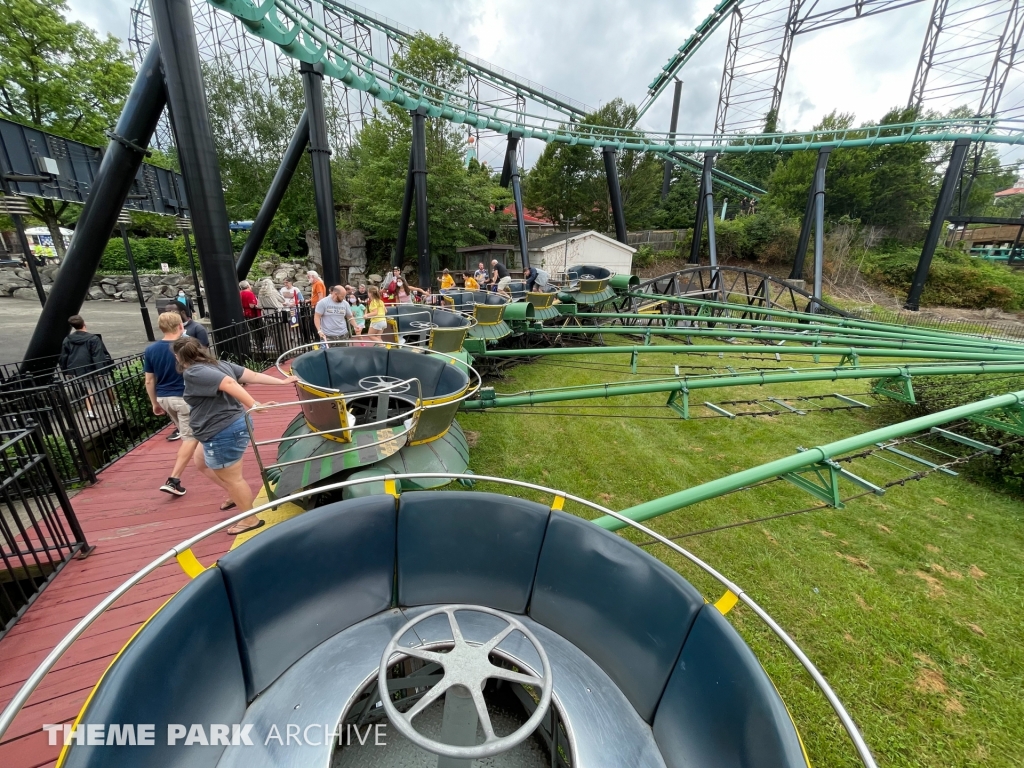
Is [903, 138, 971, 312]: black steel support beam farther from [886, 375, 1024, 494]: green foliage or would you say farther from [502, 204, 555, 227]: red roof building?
[502, 204, 555, 227]: red roof building

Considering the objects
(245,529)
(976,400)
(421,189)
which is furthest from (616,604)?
(421,189)

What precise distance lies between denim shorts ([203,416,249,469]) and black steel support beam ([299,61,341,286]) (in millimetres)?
8883

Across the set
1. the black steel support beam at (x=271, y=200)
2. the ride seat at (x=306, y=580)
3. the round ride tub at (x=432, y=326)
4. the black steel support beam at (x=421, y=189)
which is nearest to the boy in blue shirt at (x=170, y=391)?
the ride seat at (x=306, y=580)

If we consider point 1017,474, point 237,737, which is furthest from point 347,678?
point 1017,474

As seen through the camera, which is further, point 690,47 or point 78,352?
point 690,47

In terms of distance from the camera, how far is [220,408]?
141 inches

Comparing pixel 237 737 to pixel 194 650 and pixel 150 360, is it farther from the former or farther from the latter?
pixel 150 360

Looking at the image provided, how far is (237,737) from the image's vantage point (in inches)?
76.7

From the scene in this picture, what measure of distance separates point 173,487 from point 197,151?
7.01 meters

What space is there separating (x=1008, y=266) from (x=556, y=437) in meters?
44.4

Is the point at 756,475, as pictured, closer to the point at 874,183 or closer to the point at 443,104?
the point at 443,104

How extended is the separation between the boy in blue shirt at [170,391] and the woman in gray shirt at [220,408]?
49 cm

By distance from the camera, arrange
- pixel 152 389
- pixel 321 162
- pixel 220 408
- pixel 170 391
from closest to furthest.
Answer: pixel 220 408
pixel 152 389
pixel 170 391
pixel 321 162

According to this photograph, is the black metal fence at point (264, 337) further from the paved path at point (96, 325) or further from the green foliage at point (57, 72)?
the green foliage at point (57, 72)
